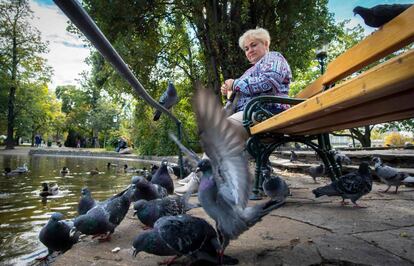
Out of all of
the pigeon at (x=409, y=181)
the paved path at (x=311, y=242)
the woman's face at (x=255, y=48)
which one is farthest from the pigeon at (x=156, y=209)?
the pigeon at (x=409, y=181)

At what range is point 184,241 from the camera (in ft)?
5.74

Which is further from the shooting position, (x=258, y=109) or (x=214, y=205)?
(x=258, y=109)

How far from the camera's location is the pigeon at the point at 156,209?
264cm

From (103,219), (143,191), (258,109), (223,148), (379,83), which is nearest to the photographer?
(379,83)

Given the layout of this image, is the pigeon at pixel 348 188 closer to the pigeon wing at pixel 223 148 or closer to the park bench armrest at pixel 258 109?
the park bench armrest at pixel 258 109

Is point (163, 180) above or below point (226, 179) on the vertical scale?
below

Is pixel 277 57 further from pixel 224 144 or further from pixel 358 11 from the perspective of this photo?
pixel 224 144

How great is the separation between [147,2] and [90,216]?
955cm

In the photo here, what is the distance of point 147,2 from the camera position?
10797 millimetres

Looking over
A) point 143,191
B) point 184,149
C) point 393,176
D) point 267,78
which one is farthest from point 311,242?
point 393,176

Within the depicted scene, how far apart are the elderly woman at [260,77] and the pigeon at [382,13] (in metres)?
1.60

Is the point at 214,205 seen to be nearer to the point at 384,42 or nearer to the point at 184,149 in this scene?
the point at 184,149

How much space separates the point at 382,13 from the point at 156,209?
6.71 feet

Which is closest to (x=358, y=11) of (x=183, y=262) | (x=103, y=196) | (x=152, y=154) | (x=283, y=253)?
(x=283, y=253)
